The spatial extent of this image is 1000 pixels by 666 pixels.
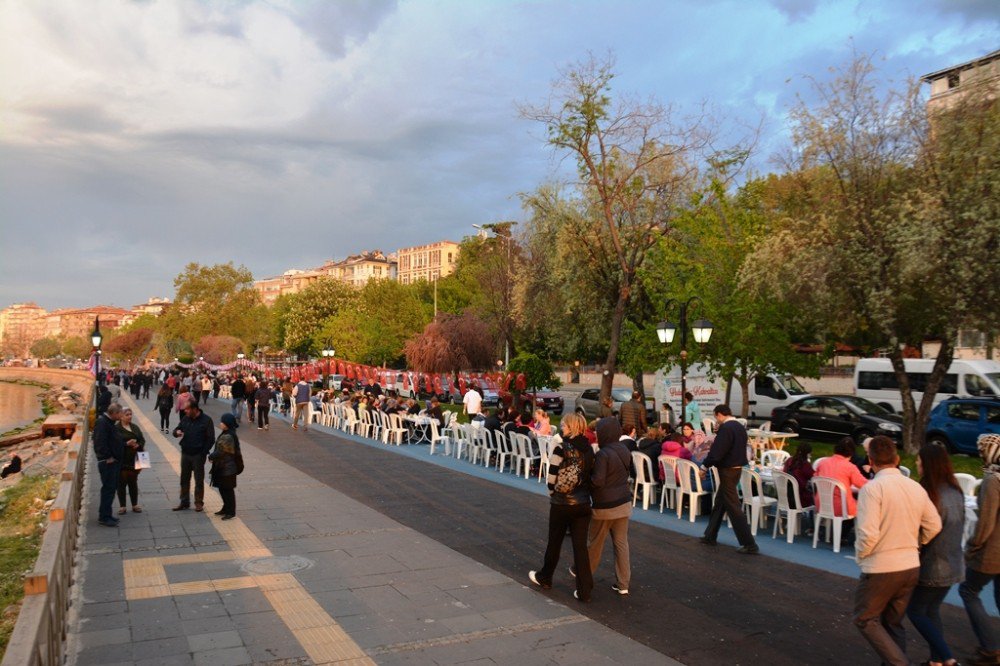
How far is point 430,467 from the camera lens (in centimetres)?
1631

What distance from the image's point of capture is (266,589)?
7039 mm

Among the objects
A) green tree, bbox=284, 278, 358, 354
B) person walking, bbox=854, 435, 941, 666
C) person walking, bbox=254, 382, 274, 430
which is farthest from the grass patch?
green tree, bbox=284, 278, 358, 354

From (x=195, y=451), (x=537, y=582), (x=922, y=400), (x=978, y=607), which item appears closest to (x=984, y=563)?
(x=978, y=607)

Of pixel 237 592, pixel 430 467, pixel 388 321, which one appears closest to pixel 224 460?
pixel 237 592

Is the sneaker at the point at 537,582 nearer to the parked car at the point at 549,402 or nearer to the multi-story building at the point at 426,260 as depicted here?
the parked car at the point at 549,402

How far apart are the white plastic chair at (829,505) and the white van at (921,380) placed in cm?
1428

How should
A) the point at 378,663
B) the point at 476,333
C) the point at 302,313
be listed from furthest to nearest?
the point at 302,313 < the point at 476,333 < the point at 378,663

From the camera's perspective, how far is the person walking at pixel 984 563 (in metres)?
5.03

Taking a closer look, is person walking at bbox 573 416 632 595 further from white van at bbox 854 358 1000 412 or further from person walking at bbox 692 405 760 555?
white van at bbox 854 358 1000 412

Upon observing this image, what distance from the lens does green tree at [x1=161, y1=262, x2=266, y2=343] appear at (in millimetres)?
99500

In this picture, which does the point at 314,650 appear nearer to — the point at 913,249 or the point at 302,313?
the point at 913,249

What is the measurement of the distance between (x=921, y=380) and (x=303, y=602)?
2400 centimetres

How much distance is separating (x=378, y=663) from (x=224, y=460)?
5.82 m

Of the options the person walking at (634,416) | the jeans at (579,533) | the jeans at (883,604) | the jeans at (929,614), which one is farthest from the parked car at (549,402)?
the jeans at (883,604)
